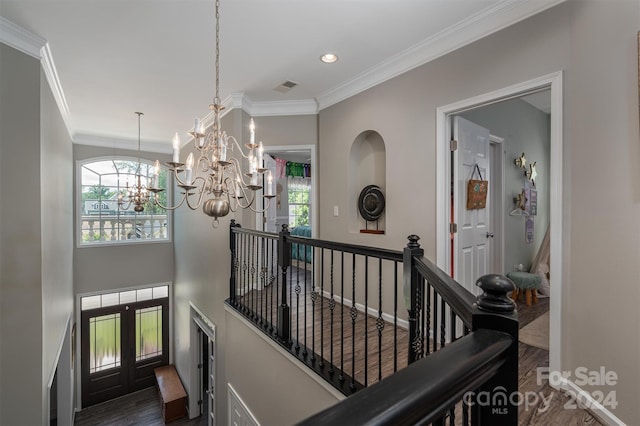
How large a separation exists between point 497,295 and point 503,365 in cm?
15

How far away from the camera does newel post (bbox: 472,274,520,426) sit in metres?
0.65

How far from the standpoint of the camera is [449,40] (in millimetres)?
2496

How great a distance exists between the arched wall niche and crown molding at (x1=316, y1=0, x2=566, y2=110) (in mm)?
613

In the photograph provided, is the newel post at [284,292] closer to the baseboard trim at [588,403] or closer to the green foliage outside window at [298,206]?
the baseboard trim at [588,403]

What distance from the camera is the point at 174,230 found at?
6680 millimetres

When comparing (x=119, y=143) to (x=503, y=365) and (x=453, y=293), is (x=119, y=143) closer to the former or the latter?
(x=453, y=293)

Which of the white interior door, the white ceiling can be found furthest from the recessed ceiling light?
the white interior door

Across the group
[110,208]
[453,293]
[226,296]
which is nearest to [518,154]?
[453,293]

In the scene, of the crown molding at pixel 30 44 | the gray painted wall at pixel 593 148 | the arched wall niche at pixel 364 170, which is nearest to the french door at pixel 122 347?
the crown molding at pixel 30 44

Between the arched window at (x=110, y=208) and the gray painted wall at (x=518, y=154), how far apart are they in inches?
256

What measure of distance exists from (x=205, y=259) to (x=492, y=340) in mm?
4783

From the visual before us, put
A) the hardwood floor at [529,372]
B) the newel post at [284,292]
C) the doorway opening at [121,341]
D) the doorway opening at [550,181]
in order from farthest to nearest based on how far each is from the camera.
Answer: the doorway opening at [121,341] < the newel post at [284,292] < the doorway opening at [550,181] < the hardwood floor at [529,372]

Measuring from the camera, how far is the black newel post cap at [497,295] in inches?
26.1

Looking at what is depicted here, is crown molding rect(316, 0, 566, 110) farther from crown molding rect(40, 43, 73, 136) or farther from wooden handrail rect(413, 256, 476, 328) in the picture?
crown molding rect(40, 43, 73, 136)
